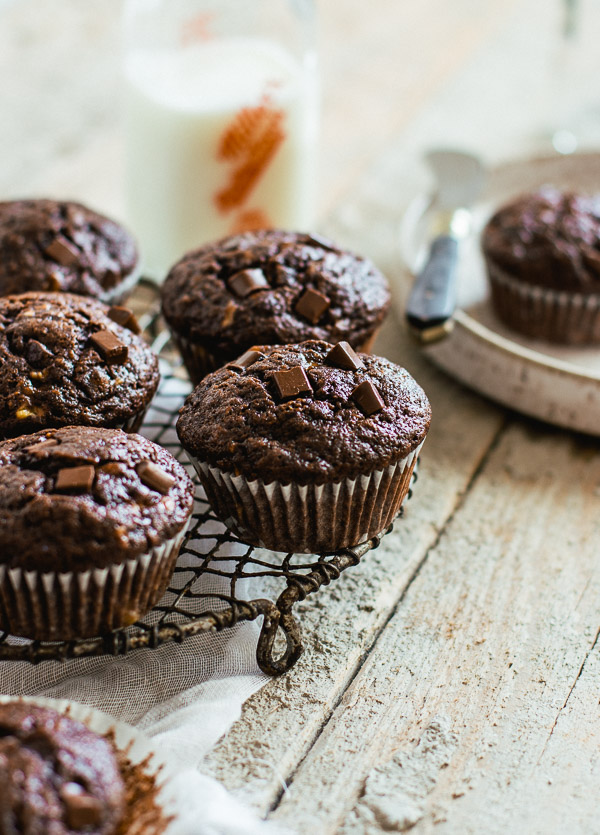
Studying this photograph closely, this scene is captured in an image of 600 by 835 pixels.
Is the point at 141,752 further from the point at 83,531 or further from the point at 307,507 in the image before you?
the point at 307,507

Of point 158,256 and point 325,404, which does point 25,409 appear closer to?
point 325,404

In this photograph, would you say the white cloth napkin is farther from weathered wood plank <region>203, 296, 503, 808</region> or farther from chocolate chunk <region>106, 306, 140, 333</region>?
chocolate chunk <region>106, 306, 140, 333</region>

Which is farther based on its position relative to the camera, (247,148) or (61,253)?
(247,148)

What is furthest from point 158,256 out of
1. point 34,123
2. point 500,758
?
point 500,758

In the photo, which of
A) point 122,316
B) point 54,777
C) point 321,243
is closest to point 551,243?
point 321,243

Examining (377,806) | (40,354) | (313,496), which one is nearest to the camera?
(377,806)

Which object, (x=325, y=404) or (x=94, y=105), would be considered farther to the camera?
(x=94, y=105)
